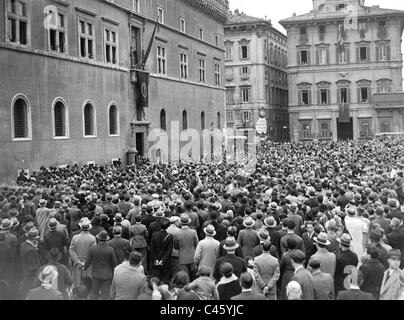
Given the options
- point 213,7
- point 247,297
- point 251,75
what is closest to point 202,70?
point 213,7

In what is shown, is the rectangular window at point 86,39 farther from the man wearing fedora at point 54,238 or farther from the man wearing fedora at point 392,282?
the man wearing fedora at point 392,282

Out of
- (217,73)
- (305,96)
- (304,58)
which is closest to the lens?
(217,73)

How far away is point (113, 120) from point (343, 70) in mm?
39385

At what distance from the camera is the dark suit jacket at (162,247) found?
10914 mm

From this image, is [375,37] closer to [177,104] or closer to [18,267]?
[177,104]

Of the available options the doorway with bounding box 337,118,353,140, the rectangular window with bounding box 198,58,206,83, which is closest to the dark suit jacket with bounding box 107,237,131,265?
the rectangular window with bounding box 198,58,206,83

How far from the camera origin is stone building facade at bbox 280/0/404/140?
63.2m

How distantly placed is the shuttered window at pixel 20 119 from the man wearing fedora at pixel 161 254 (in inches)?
599

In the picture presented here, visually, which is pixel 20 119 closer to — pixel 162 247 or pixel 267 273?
pixel 162 247

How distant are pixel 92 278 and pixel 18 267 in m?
1.41

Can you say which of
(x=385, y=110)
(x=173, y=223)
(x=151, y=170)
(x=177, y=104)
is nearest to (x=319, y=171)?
(x=151, y=170)

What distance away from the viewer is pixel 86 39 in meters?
29.9

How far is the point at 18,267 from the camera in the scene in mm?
10344

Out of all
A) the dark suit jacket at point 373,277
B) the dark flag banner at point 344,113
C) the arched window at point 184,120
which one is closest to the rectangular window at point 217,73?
the arched window at point 184,120
